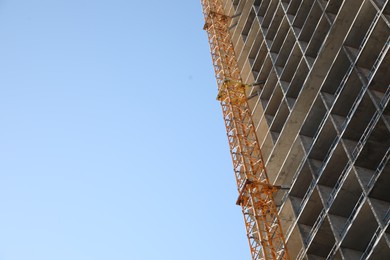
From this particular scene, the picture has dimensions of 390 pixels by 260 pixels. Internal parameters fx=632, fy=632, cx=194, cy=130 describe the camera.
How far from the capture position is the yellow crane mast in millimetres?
31922

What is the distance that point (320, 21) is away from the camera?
103 ft

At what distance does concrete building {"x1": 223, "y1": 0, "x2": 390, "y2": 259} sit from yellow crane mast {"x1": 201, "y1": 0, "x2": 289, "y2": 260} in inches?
24.9

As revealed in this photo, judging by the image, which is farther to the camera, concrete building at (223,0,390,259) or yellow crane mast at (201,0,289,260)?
yellow crane mast at (201,0,289,260)

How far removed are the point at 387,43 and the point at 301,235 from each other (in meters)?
9.44

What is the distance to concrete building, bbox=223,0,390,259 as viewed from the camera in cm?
2471

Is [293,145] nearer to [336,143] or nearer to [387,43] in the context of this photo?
[336,143]

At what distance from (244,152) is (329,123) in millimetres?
9225

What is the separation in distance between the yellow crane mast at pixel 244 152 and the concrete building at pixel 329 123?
2.08 feet

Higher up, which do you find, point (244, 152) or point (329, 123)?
point (244, 152)

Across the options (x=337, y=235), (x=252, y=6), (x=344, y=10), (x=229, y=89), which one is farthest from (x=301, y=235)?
A: (x=252, y=6)

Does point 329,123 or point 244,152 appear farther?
point 244,152

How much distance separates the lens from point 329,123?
2792 cm

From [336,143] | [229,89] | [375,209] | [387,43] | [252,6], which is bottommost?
[375,209]

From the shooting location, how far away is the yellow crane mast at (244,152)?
105 feet
